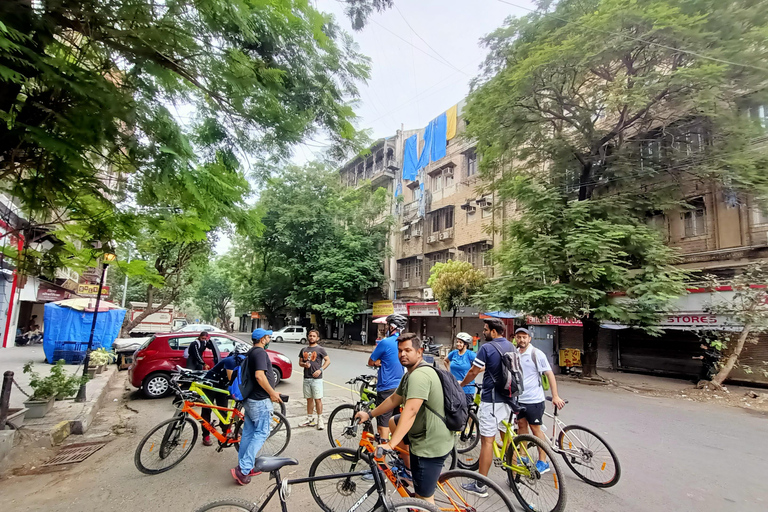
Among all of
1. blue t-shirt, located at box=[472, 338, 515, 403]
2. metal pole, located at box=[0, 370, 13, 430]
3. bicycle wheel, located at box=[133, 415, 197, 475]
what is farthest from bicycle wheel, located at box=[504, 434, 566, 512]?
metal pole, located at box=[0, 370, 13, 430]

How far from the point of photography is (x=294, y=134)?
16.1ft

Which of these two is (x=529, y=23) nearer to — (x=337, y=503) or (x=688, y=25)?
(x=688, y=25)

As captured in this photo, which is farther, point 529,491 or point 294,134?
point 294,134

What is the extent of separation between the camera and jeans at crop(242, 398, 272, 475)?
14.4 feet

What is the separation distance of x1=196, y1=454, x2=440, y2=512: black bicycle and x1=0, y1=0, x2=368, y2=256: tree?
293cm

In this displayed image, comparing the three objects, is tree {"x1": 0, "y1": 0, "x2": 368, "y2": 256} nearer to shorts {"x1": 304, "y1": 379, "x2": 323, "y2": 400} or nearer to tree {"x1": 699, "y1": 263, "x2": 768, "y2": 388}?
shorts {"x1": 304, "y1": 379, "x2": 323, "y2": 400}

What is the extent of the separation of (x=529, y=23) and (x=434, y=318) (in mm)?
18607

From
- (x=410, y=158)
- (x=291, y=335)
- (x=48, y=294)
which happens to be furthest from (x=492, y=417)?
(x=291, y=335)

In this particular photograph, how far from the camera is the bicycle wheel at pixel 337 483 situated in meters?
3.54

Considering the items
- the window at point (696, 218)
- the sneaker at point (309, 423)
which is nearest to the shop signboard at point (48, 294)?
the sneaker at point (309, 423)

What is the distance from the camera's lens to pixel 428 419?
9.68ft

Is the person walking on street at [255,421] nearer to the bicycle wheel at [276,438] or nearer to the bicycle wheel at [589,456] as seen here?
the bicycle wheel at [276,438]

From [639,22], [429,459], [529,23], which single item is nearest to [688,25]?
[639,22]

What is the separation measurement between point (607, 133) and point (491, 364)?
41.9 feet
